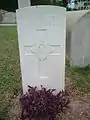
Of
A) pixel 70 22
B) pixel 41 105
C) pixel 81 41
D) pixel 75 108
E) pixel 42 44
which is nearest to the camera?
pixel 41 105

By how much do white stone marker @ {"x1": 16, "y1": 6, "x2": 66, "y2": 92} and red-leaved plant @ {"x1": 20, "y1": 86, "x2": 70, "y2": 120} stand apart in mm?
229

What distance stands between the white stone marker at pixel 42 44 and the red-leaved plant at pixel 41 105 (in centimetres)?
23

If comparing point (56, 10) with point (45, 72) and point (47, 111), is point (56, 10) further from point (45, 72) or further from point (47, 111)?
point (47, 111)

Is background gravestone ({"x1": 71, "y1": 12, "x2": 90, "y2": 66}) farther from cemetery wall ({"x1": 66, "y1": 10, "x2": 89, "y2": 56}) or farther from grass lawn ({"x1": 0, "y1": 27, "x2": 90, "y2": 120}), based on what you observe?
grass lawn ({"x1": 0, "y1": 27, "x2": 90, "y2": 120})

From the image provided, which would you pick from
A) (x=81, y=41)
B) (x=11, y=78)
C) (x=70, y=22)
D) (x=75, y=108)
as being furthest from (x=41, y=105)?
(x=70, y=22)

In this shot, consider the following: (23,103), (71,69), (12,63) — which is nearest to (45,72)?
(23,103)

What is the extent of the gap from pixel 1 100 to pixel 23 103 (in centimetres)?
84

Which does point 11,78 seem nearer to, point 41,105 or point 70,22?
point 70,22

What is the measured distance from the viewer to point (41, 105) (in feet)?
10.5

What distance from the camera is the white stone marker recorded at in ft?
10.8

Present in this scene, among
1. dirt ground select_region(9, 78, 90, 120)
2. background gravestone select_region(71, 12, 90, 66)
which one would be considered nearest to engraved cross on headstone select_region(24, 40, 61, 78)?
dirt ground select_region(9, 78, 90, 120)

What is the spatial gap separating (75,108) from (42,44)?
1047mm

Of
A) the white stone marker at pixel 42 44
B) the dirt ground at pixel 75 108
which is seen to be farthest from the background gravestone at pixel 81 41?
the white stone marker at pixel 42 44

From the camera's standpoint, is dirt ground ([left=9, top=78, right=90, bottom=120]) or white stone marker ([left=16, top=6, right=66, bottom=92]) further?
dirt ground ([left=9, top=78, right=90, bottom=120])
